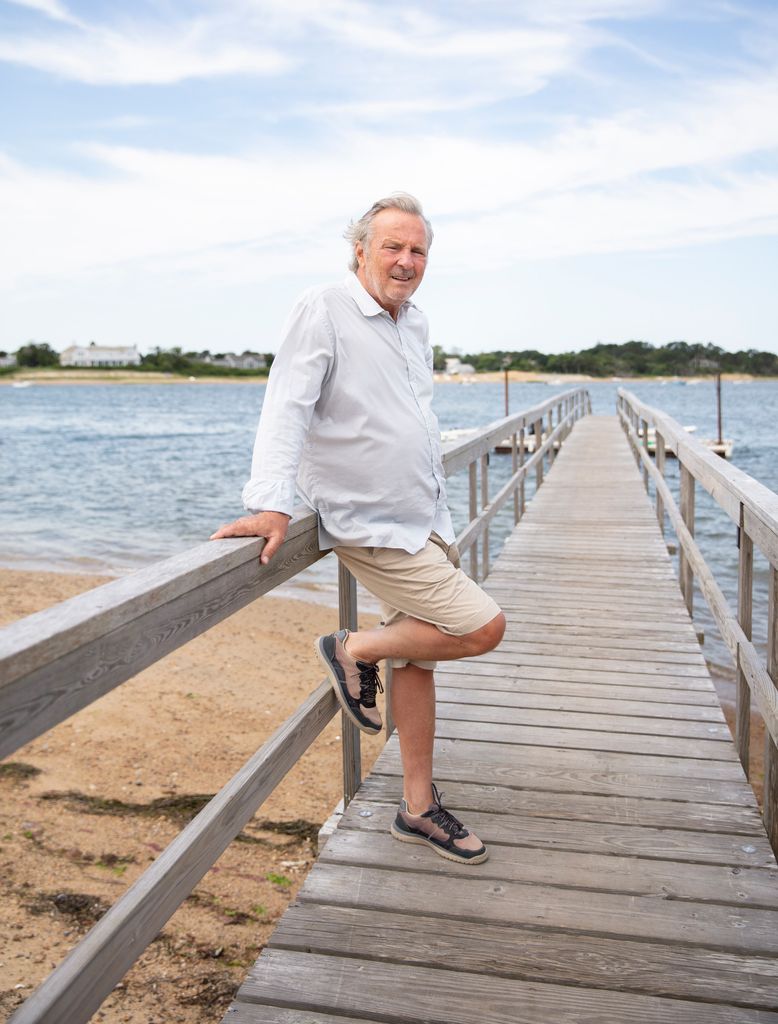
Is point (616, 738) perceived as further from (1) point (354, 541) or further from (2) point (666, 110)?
(2) point (666, 110)

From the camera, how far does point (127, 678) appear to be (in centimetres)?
141

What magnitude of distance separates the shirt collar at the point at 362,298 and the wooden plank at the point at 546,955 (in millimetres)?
1442

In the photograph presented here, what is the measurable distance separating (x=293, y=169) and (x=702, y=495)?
12.2 metres

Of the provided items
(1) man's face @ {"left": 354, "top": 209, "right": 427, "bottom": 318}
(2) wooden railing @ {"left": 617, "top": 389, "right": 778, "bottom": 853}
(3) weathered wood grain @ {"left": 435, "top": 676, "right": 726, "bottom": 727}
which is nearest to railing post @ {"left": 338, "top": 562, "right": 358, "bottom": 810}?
(3) weathered wood grain @ {"left": 435, "top": 676, "right": 726, "bottom": 727}

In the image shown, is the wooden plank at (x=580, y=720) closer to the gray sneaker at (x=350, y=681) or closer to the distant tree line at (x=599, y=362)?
the gray sneaker at (x=350, y=681)

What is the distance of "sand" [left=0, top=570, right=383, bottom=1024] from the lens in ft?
9.30

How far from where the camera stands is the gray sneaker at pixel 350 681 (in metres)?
2.44

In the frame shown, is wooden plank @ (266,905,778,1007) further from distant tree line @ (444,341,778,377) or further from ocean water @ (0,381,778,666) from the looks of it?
distant tree line @ (444,341,778,377)

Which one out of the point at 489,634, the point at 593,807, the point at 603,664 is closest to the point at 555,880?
the point at 593,807

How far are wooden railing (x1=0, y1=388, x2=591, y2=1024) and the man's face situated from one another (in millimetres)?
629

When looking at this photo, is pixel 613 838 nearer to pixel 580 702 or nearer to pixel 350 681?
pixel 350 681

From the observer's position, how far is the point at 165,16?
1041cm

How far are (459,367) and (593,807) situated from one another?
139m

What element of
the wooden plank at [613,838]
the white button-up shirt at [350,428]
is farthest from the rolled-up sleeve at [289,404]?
the wooden plank at [613,838]
